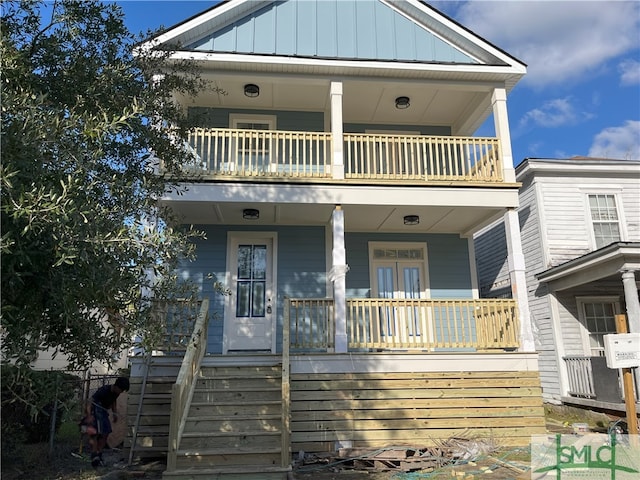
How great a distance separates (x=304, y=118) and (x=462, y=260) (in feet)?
15.7

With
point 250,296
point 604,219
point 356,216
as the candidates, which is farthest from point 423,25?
point 604,219

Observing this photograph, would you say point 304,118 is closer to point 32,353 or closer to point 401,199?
point 401,199

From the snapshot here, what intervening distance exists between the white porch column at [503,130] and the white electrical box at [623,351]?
12.6 feet

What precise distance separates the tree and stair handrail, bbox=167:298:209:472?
2070 mm

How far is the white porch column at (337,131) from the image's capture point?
28.4ft

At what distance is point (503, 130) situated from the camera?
9078mm

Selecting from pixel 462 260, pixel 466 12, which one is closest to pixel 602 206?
pixel 462 260

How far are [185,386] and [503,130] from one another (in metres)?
7.29

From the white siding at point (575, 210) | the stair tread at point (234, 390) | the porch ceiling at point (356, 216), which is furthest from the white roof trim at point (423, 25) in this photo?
the stair tread at point (234, 390)

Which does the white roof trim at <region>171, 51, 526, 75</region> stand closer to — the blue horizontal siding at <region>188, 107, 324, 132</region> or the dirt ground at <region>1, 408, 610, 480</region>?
the blue horizontal siding at <region>188, 107, 324, 132</region>

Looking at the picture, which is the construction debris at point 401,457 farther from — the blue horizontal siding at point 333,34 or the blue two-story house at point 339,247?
the blue horizontal siding at point 333,34

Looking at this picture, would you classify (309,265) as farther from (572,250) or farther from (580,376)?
(572,250)

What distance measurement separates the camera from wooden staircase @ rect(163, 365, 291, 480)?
5.69 m

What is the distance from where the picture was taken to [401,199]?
867cm
